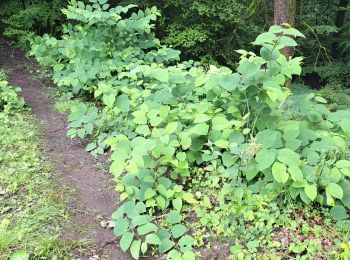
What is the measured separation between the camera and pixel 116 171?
3.28m

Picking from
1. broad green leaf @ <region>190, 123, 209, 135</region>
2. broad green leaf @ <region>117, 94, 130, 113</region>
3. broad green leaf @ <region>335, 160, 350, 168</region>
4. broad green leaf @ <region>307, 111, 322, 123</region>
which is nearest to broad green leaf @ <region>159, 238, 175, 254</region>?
broad green leaf @ <region>190, 123, 209, 135</region>

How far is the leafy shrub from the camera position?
3285 millimetres

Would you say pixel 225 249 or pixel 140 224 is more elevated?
pixel 140 224

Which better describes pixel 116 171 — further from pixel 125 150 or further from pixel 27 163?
pixel 27 163

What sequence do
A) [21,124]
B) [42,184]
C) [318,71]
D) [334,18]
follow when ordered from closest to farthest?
[42,184]
[21,124]
[318,71]
[334,18]

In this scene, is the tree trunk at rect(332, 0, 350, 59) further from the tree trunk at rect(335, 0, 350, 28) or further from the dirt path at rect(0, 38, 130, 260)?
the dirt path at rect(0, 38, 130, 260)

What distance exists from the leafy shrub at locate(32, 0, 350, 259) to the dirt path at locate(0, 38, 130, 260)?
0.19 m

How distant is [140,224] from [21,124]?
2.75 m

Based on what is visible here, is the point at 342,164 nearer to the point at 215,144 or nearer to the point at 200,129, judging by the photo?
the point at 215,144

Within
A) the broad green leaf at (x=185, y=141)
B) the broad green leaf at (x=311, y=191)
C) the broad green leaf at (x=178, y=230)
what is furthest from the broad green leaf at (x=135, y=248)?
the broad green leaf at (x=311, y=191)

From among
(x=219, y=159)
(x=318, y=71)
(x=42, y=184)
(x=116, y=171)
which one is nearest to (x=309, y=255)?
(x=219, y=159)

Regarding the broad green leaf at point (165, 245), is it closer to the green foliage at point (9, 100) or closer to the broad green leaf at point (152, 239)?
the broad green leaf at point (152, 239)

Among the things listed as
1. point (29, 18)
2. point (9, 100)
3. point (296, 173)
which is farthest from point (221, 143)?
point (29, 18)

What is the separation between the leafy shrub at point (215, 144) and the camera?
3285 millimetres
